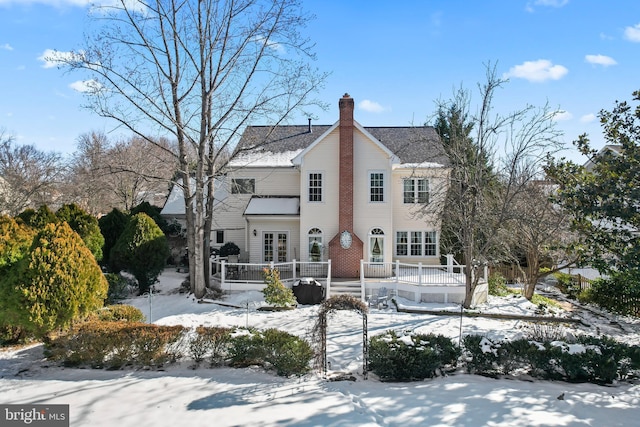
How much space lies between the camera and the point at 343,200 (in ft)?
63.0

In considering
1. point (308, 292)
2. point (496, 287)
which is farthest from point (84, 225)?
point (496, 287)

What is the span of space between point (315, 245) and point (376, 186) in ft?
14.1

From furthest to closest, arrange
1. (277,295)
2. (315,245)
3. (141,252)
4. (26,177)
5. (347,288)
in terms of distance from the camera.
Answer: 1. (26,177)
2. (315,245)
3. (141,252)
4. (347,288)
5. (277,295)

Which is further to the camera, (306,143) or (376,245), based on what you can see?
(306,143)

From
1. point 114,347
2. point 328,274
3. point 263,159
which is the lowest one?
point 114,347

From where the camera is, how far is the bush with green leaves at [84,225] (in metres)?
17.6

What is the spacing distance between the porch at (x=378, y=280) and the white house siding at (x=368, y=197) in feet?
4.89

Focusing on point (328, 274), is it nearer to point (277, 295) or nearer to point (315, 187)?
point (277, 295)

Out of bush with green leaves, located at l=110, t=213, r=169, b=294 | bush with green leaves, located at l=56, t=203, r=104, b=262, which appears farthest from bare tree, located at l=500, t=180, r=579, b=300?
bush with green leaves, located at l=56, t=203, r=104, b=262

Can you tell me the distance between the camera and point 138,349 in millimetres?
9227

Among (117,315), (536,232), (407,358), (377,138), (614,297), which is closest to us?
(407,358)

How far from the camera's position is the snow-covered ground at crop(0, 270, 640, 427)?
6.77 m

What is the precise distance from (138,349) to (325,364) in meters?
4.48

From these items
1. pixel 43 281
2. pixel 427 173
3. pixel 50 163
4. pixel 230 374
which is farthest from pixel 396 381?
pixel 50 163
